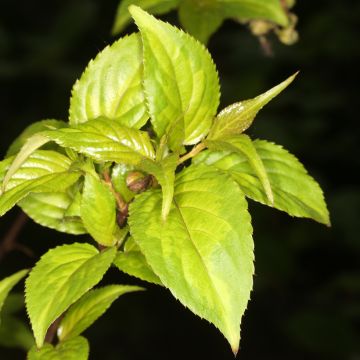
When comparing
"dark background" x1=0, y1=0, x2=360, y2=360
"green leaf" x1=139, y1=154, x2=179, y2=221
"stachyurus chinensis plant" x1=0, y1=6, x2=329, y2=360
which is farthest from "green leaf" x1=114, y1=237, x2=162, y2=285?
"dark background" x1=0, y1=0, x2=360, y2=360

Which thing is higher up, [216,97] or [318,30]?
[216,97]

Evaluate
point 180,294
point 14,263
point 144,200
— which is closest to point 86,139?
point 144,200

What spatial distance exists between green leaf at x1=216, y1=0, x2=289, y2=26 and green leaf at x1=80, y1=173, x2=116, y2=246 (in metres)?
0.56

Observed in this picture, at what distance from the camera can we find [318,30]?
337 cm

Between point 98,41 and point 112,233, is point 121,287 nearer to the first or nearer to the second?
point 112,233

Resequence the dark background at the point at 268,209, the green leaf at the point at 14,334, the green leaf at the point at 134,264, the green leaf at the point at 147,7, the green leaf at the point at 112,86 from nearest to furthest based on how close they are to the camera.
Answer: the green leaf at the point at 134,264
the green leaf at the point at 112,86
the green leaf at the point at 147,7
the green leaf at the point at 14,334
the dark background at the point at 268,209

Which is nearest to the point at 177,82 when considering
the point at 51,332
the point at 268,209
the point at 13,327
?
the point at 51,332

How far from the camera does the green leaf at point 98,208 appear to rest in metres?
0.97

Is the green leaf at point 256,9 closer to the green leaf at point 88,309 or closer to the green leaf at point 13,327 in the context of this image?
the green leaf at point 88,309

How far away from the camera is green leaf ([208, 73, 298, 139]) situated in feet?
3.02

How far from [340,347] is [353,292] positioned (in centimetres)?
25

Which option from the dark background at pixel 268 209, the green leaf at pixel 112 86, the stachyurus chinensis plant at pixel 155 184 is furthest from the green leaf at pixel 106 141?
the dark background at pixel 268 209

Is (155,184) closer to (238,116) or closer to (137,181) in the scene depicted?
(137,181)

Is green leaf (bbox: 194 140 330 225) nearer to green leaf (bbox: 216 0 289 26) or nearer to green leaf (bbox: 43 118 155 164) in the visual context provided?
green leaf (bbox: 43 118 155 164)
